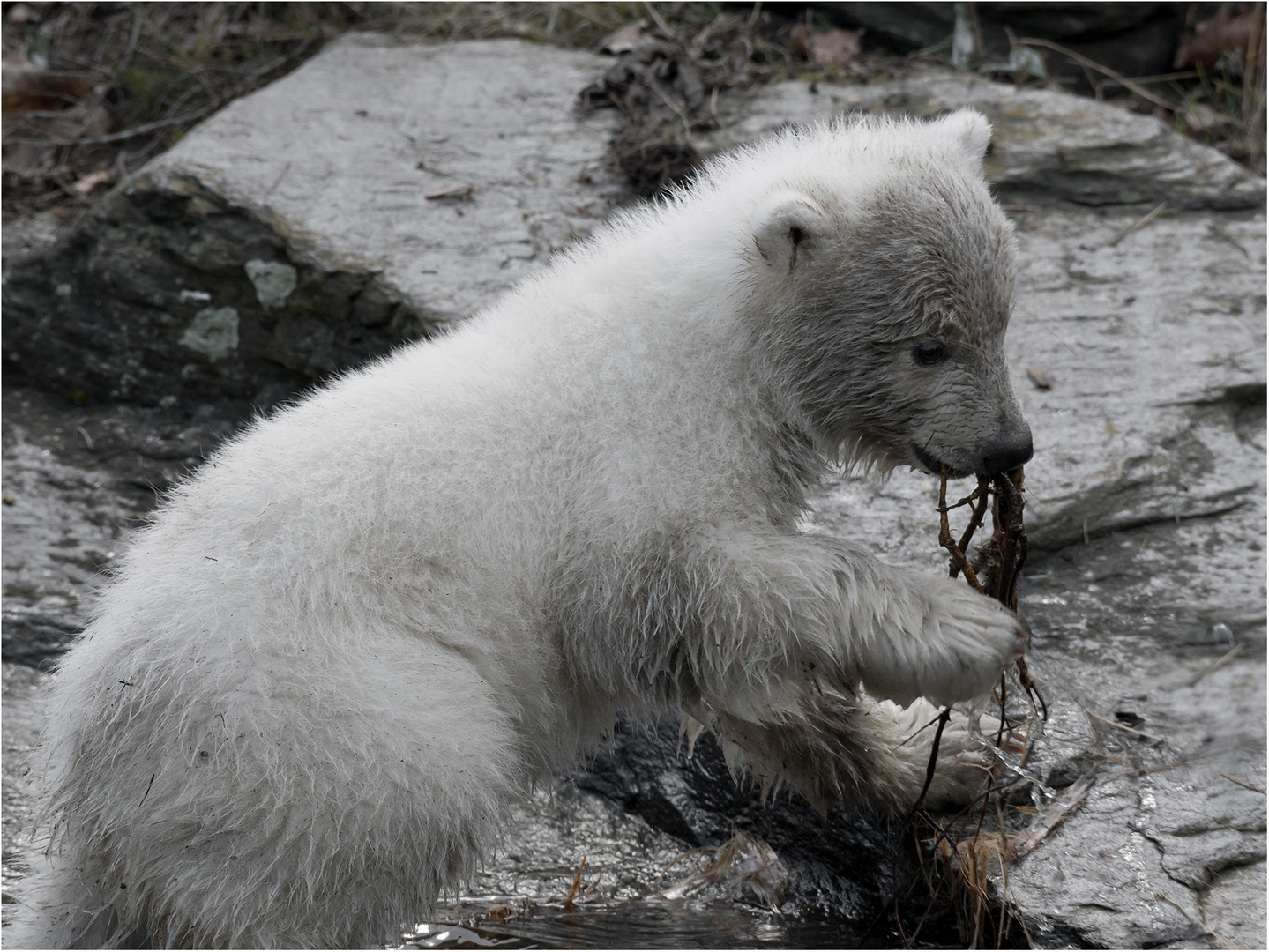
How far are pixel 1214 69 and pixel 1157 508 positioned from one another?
17.6 feet

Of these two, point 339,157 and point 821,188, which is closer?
point 821,188

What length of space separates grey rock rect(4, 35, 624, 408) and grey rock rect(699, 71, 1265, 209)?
4.00 ft

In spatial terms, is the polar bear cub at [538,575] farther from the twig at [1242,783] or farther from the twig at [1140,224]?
the twig at [1140,224]

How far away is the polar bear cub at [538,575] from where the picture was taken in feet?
10.2

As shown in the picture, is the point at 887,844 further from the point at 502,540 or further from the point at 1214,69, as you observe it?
the point at 1214,69

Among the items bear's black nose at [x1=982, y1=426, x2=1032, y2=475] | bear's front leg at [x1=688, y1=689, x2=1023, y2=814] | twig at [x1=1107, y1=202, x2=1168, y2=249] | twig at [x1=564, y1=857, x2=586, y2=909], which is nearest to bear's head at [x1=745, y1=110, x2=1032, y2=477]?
bear's black nose at [x1=982, y1=426, x2=1032, y2=475]

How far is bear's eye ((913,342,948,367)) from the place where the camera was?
363 cm

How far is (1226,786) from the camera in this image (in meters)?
3.92

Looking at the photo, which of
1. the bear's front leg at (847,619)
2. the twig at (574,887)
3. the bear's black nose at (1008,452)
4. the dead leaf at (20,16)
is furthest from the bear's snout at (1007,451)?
the dead leaf at (20,16)

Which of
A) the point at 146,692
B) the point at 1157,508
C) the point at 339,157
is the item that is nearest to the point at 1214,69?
the point at 1157,508

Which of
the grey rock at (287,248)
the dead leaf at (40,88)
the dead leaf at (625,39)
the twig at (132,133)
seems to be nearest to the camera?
the grey rock at (287,248)

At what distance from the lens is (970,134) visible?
404cm

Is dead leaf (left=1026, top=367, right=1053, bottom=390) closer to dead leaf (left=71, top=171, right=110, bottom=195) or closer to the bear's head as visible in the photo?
the bear's head

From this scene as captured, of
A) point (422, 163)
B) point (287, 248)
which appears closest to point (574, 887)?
point (287, 248)
